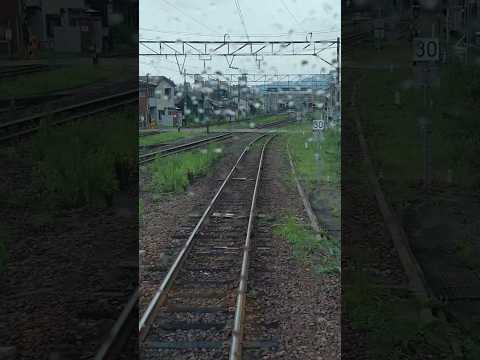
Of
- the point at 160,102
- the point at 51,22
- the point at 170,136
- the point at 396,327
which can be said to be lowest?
the point at 396,327

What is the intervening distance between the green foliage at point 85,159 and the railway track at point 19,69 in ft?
1.30

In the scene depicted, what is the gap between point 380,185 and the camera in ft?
11.5

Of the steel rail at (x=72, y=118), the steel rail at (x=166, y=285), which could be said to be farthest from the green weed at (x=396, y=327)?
the steel rail at (x=72, y=118)

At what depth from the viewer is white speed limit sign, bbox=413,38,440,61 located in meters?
3.45

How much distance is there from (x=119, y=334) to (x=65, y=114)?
5.27 feet

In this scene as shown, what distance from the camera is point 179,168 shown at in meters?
6.11

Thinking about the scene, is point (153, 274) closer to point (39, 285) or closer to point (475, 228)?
point (39, 285)

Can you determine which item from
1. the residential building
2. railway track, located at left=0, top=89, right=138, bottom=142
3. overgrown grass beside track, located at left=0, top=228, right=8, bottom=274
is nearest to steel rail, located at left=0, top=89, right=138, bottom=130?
railway track, located at left=0, top=89, right=138, bottom=142

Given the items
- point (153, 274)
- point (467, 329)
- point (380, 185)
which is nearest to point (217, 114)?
point (153, 274)

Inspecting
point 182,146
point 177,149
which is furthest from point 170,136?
point 177,149

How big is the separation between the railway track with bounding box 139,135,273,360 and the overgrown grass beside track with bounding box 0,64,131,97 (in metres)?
1.93

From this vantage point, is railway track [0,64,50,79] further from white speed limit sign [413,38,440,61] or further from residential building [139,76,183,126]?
Result: white speed limit sign [413,38,440,61]

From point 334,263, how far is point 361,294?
1538 millimetres

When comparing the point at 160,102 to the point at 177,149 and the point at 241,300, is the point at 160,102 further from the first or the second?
the point at 241,300
